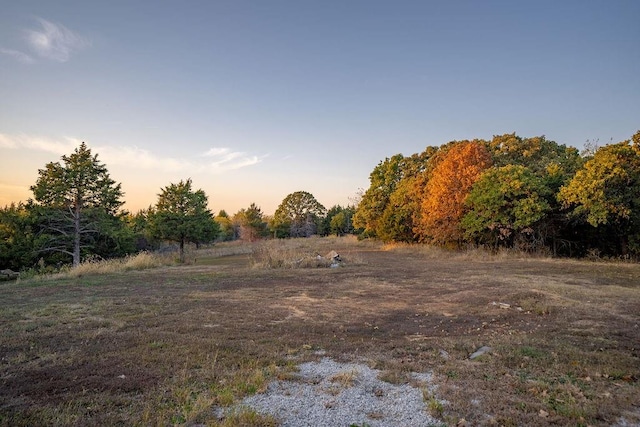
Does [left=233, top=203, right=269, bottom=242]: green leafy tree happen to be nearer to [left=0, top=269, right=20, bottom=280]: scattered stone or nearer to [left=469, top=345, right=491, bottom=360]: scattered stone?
[left=0, top=269, right=20, bottom=280]: scattered stone

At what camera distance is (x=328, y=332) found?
23.1 feet

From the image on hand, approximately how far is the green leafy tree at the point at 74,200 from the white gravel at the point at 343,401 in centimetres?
2309

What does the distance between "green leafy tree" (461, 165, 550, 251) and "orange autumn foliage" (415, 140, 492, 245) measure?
41.9 inches

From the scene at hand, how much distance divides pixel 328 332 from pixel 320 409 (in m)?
3.29

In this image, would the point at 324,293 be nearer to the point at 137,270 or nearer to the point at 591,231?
the point at 137,270

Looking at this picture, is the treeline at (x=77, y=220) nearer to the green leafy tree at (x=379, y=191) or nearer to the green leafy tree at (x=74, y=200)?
the green leafy tree at (x=74, y=200)

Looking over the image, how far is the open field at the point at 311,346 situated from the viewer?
373 centimetres

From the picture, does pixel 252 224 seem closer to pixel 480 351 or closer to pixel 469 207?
pixel 469 207

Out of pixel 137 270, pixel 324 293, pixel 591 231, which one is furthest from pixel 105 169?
pixel 591 231

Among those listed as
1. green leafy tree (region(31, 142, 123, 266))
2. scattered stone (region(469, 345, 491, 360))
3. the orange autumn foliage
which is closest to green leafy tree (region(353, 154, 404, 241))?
the orange autumn foliage

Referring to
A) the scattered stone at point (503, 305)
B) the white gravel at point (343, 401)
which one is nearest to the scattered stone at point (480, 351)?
the white gravel at point (343, 401)

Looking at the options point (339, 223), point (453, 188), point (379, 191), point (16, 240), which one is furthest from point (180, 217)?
point (339, 223)

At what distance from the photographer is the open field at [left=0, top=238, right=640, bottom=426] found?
3727mm

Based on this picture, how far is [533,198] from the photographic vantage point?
19.9m
